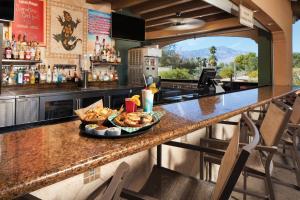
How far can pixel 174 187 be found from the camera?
130cm

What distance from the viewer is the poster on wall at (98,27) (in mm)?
4891

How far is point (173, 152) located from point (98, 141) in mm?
1124

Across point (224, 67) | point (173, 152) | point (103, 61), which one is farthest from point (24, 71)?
point (224, 67)

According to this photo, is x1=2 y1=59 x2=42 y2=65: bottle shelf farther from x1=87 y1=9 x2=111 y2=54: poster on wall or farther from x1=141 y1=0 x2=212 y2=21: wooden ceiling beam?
x1=141 y1=0 x2=212 y2=21: wooden ceiling beam

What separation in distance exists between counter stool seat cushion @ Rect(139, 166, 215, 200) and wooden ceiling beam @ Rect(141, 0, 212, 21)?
4272mm

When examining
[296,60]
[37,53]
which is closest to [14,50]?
[37,53]

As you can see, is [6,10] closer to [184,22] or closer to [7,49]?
[7,49]

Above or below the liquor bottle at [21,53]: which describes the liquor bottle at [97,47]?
above

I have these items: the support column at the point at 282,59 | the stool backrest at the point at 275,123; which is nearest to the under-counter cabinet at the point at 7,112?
the stool backrest at the point at 275,123

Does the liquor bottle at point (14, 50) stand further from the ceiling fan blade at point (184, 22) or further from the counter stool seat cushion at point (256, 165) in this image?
the counter stool seat cushion at point (256, 165)

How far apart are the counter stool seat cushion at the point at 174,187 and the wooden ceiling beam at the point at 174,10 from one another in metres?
4.27

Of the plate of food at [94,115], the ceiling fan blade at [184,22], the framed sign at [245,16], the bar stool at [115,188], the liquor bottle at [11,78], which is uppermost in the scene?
the ceiling fan blade at [184,22]

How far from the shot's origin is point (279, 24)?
4.86 m

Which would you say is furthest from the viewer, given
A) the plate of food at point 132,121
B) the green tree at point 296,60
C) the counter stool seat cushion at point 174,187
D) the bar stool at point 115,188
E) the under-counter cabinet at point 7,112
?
the green tree at point 296,60
